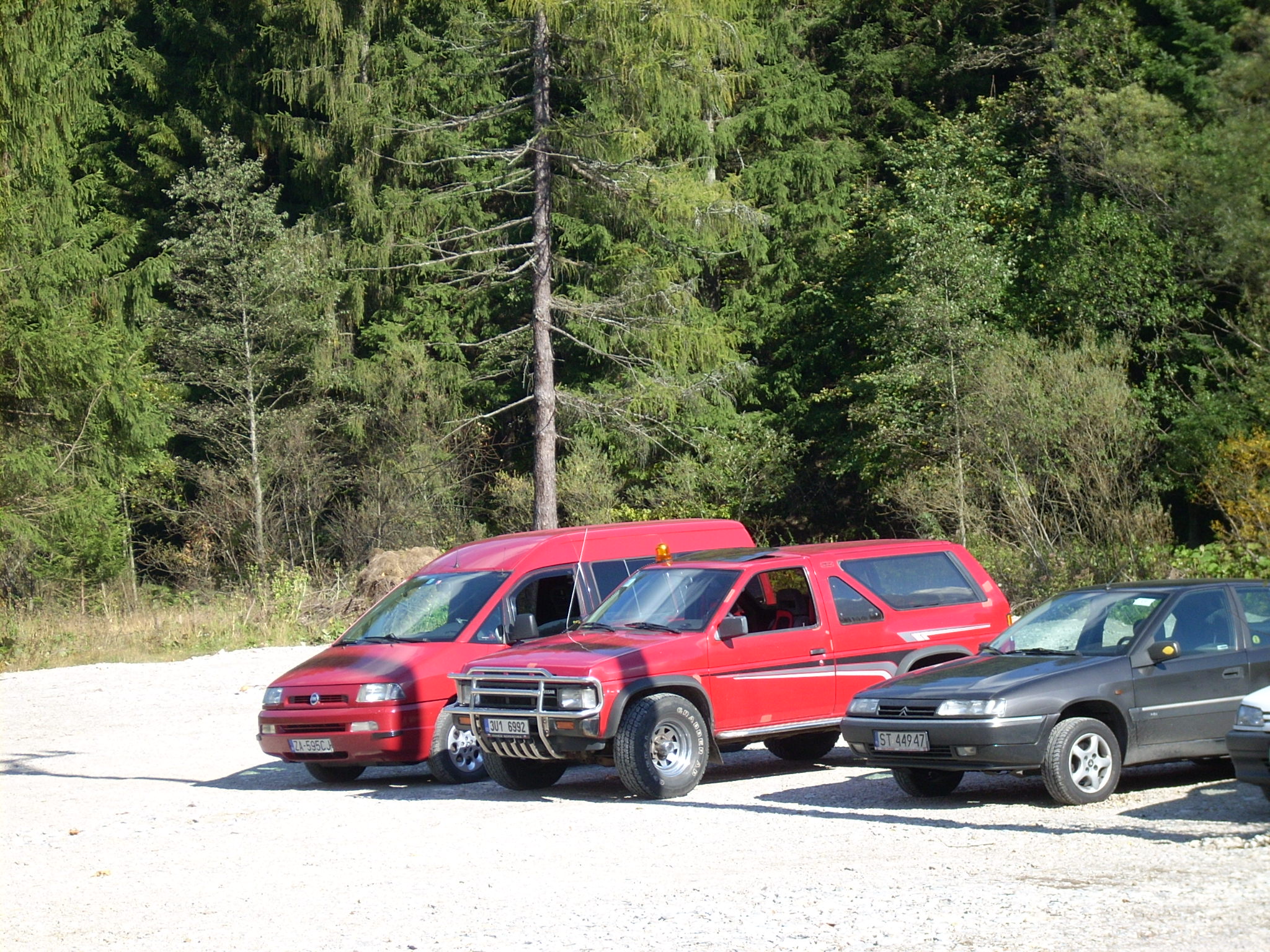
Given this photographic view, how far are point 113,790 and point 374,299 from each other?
29.6 meters

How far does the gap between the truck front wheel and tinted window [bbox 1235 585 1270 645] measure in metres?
4.13

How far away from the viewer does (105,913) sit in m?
7.81

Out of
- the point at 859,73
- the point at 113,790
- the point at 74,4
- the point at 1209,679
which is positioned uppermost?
the point at 859,73

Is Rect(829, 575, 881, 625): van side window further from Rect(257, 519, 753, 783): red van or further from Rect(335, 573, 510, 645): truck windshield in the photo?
Rect(335, 573, 510, 645): truck windshield

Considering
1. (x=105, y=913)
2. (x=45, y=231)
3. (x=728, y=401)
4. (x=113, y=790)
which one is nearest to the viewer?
(x=105, y=913)

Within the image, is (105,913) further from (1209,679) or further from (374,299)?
(374,299)

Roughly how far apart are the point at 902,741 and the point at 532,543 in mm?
4711

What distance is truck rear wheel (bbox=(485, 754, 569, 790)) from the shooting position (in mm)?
11641

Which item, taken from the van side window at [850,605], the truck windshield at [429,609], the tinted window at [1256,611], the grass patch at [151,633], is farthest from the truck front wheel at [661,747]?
the grass patch at [151,633]

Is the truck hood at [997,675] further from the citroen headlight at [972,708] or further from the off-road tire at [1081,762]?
the off-road tire at [1081,762]

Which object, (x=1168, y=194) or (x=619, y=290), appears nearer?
(x=1168, y=194)

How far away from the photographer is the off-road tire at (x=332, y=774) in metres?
13.2

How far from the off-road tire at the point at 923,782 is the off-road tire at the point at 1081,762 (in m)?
0.96

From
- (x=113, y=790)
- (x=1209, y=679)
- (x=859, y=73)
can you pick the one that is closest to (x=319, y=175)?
(x=859, y=73)
